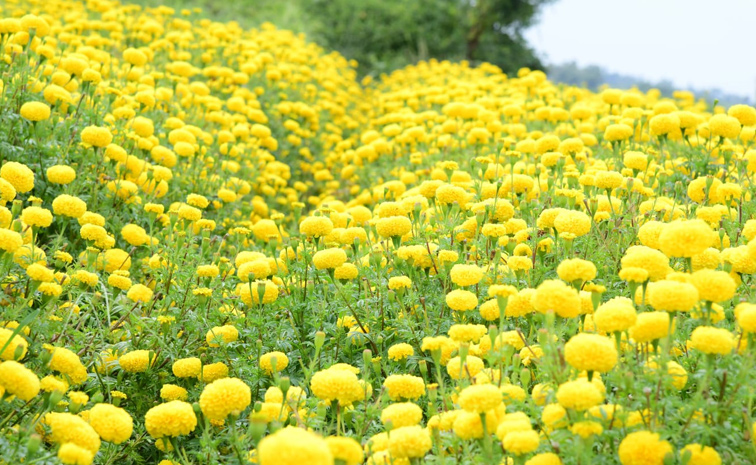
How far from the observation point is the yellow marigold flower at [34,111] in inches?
169

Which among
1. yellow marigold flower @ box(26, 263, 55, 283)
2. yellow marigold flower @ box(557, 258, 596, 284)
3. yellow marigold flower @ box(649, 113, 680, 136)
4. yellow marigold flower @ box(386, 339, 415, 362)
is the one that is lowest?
yellow marigold flower @ box(386, 339, 415, 362)

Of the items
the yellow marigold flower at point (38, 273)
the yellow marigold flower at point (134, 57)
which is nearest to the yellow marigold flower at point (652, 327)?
the yellow marigold flower at point (38, 273)

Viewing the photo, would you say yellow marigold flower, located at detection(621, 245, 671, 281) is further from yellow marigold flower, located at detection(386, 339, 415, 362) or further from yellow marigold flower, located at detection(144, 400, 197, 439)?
yellow marigold flower, located at detection(144, 400, 197, 439)

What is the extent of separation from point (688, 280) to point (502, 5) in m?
15.8

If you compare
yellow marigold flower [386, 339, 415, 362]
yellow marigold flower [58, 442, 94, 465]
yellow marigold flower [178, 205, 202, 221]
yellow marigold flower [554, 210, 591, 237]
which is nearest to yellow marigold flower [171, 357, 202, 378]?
yellow marigold flower [386, 339, 415, 362]

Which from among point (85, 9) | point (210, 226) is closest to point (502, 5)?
point (85, 9)

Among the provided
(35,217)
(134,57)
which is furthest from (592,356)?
(134,57)

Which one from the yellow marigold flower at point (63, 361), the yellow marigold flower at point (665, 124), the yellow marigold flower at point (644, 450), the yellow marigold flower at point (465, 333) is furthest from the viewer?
the yellow marigold flower at point (665, 124)

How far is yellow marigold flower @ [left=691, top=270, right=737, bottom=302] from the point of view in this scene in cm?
214

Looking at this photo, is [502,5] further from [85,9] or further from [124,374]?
[124,374]

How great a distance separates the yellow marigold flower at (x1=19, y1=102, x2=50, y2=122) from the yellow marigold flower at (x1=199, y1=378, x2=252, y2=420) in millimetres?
2821

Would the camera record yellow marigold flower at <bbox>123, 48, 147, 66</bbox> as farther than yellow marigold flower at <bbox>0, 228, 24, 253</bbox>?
Yes

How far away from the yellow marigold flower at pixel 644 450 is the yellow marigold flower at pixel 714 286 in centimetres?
49

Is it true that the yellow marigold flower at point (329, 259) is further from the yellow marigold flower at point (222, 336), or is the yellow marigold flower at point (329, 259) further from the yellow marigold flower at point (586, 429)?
the yellow marigold flower at point (586, 429)
